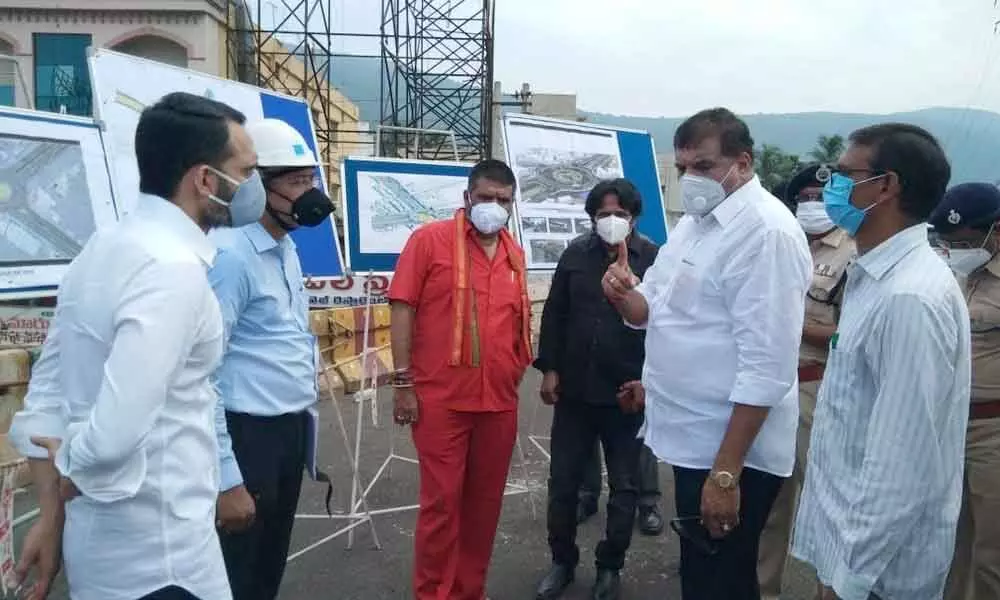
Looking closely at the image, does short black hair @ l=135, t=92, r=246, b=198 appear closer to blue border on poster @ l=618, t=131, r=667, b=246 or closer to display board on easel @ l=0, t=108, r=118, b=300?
display board on easel @ l=0, t=108, r=118, b=300

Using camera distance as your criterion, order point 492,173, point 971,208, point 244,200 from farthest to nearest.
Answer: point 492,173 < point 971,208 < point 244,200

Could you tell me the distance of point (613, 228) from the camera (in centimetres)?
377

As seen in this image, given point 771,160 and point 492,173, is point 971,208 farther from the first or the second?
point 771,160

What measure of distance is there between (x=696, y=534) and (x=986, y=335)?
62.0 inches

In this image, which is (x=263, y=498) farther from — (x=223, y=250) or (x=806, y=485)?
(x=806, y=485)

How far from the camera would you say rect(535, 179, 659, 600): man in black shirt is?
3.78 meters

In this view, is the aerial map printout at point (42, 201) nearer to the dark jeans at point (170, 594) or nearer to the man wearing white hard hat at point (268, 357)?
the man wearing white hard hat at point (268, 357)

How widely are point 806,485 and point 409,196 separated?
3526mm

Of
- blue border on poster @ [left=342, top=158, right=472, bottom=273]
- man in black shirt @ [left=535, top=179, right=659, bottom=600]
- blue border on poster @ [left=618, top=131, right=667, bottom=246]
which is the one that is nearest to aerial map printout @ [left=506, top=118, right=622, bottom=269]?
blue border on poster @ [left=618, top=131, right=667, bottom=246]

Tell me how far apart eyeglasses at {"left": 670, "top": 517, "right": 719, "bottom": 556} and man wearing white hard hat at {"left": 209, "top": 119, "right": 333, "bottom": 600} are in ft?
4.25

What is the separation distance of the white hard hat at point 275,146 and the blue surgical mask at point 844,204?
1651 mm

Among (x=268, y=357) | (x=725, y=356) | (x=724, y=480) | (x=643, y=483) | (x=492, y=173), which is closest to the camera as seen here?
(x=724, y=480)

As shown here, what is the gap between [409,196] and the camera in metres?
5.18

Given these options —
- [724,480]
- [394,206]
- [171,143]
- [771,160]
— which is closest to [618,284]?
[724,480]
